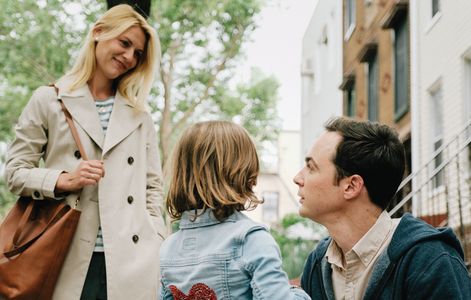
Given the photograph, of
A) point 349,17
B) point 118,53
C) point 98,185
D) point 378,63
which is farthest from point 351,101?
point 98,185

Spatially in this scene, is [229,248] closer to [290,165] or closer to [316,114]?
[316,114]

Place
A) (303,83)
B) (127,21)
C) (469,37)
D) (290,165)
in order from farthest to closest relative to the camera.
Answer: (290,165) → (303,83) → (469,37) → (127,21)

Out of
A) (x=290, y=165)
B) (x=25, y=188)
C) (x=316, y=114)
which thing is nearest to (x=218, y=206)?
(x=25, y=188)

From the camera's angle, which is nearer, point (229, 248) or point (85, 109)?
point (229, 248)

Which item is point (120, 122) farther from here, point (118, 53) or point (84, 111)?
point (118, 53)

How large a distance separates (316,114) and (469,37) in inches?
588

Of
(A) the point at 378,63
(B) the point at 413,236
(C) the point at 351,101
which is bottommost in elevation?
(B) the point at 413,236

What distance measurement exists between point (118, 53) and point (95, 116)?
322mm

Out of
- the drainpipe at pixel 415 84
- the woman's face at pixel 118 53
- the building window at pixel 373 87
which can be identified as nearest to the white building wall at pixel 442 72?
the drainpipe at pixel 415 84

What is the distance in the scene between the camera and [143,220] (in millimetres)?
3676

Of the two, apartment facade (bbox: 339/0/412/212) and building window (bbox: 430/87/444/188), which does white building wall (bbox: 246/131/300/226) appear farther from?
building window (bbox: 430/87/444/188)

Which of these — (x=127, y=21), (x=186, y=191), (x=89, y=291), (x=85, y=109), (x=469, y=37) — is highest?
(x=469, y=37)

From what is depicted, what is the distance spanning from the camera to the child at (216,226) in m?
2.85

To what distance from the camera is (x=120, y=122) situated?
147 inches
